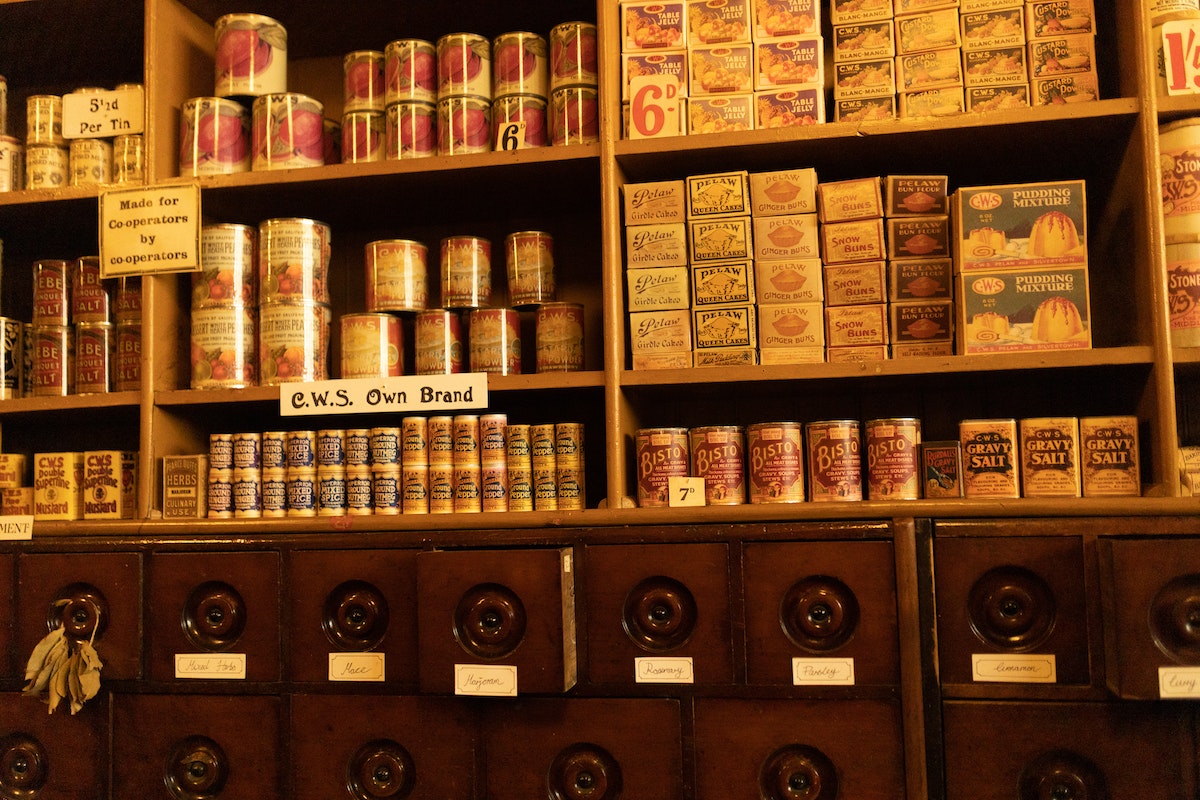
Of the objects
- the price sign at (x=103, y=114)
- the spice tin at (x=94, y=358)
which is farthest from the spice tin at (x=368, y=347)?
the price sign at (x=103, y=114)

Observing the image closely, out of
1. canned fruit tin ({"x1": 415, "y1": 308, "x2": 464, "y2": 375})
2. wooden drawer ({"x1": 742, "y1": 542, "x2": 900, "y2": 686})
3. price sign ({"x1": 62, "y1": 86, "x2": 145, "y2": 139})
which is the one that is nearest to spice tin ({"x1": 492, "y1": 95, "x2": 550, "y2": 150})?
canned fruit tin ({"x1": 415, "y1": 308, "x2": 464, "y2": 375})

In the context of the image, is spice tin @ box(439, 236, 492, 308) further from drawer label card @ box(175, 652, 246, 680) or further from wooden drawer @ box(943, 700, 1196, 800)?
wooden drawer @ box(943, 700, 1196, 800)

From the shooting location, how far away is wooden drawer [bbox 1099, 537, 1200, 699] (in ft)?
4.03

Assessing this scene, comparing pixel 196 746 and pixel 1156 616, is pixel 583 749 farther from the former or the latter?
pixel 1156 616

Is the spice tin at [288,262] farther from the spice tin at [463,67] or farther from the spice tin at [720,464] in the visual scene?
the spice tin at [720,464]

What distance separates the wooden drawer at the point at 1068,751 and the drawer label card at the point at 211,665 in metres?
1.12

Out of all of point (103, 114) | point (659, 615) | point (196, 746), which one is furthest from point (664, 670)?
point (103, 114)

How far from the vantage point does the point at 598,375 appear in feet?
5.08

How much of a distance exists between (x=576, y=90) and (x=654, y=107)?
16 cm

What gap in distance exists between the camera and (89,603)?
156cm

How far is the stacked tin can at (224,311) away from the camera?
5.52 feet

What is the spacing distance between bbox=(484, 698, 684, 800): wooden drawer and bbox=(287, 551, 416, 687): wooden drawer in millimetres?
188

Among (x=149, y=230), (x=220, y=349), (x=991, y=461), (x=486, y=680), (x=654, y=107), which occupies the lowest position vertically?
(x=486, y=680)

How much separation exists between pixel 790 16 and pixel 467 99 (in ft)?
1.96
